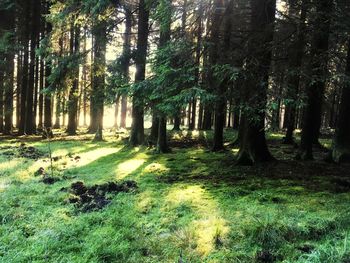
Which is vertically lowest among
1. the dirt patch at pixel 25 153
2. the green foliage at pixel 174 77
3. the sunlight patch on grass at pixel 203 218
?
the dirt patch at pixel 25 153

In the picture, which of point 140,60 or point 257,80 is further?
point 140,60

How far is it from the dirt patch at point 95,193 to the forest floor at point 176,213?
0.08 feet

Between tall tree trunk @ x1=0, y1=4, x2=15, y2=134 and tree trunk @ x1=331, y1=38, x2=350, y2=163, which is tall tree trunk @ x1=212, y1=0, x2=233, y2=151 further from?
tall tree trunk @ x1=0, y1=4, x2=15, y2=134

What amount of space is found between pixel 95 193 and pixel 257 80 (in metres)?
4.78

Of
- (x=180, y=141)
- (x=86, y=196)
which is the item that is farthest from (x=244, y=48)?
(x=180, y=141)

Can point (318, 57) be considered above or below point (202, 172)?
above

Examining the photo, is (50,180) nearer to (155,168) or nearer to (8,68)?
(155,168)

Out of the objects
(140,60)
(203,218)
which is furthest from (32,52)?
(203,218)

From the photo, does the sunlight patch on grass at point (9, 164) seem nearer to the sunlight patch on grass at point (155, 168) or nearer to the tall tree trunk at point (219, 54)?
the sunlight patch on grass at point (155, 168)

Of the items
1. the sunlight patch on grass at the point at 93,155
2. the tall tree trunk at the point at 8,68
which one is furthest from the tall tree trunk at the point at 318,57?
the tall tree trunk at the point at 8,68

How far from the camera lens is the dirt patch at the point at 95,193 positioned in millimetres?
7620

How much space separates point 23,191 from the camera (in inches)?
342

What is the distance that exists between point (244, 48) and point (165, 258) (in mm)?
6645

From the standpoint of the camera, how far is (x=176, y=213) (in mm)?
7145
